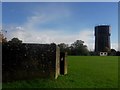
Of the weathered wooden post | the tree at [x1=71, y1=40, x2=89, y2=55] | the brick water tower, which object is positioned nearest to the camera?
the weathered wooden post

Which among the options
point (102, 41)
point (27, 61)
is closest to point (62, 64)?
point (27, 61)

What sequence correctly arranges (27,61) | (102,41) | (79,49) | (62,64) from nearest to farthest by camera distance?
(27,61) → (62,64) → (79,49) → (102,41)

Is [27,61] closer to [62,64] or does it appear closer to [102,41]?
[62,64]

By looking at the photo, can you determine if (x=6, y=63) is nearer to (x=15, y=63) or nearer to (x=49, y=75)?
(x=15, y=63)

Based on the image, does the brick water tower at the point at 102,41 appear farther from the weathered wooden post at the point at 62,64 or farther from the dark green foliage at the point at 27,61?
the dark green foliage at the point at 27,61

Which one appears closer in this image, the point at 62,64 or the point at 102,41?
the point at 62,64

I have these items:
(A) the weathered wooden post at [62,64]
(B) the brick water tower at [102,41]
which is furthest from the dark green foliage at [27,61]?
(B) the brick water tower at [102,41]

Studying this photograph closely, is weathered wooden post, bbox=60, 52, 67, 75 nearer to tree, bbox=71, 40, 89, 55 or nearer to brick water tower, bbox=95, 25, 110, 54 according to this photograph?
tree, bbox=71, 40, 89, 55

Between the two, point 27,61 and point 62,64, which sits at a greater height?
point 27,61

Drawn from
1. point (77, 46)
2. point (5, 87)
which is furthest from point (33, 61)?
point (77, 46)

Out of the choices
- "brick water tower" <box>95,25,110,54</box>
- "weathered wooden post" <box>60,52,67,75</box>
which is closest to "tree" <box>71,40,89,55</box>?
"brick water tower" <box>95,25,110,54</box>

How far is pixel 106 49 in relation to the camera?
470 ft

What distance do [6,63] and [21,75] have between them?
3.17 feet

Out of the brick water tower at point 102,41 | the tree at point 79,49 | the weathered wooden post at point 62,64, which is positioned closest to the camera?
the weathered wooden post at point 62,64
